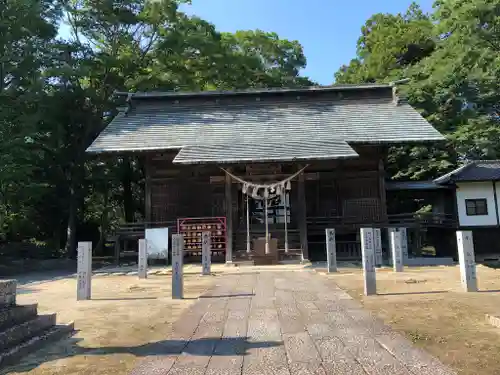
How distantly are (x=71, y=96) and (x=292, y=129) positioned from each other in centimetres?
1243

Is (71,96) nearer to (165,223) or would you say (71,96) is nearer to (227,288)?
(165,223)

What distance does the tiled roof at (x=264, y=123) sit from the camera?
55.1 feet

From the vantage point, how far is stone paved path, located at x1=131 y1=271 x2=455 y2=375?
3.79 metres

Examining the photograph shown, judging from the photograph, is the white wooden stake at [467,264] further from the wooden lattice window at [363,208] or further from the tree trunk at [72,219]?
the tree trunk at [72,219]

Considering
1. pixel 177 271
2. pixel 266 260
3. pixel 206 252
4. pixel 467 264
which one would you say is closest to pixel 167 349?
pixel 177 271

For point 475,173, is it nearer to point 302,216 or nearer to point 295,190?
point 295,190

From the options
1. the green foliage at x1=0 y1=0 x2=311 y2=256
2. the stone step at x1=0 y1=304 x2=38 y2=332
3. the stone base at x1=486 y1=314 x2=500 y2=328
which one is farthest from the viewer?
the green foliage at x1=0 y1=0 x2=311 y2=256

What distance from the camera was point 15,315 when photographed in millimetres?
4758

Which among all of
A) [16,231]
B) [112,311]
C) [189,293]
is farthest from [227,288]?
[16,231]

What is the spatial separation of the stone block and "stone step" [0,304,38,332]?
84 mm

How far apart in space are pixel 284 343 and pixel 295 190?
12907 mm

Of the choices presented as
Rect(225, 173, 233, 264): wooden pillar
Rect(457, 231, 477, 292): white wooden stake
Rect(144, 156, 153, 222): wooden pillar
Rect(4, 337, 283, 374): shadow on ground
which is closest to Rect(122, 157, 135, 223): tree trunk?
Rect(144, 156, 153, 222): wooden pillar

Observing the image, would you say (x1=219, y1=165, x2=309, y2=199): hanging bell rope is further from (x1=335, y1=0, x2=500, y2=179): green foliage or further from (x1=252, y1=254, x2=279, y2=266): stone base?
(x1=335, y1=0, x2=500, y2=179): green foliage

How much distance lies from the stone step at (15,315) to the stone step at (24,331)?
0.07m
